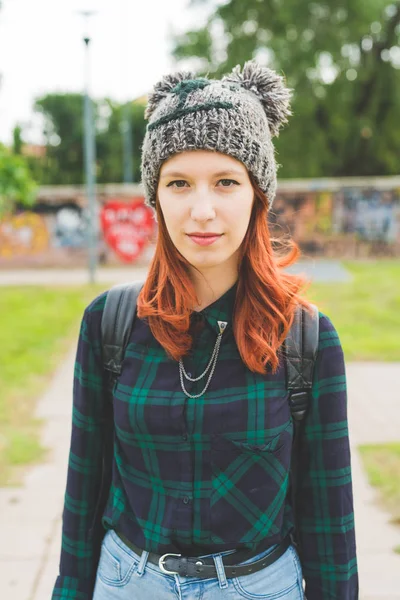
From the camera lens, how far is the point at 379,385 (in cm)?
539

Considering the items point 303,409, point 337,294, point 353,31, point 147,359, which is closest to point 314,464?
point 303,409

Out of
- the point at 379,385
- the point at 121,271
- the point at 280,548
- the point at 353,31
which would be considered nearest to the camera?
the point at 280,548

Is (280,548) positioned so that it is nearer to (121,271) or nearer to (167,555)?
(167,555)

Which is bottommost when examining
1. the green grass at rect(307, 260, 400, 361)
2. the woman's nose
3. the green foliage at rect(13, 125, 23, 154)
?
the green grass at rect(307, 260, 400, 361)

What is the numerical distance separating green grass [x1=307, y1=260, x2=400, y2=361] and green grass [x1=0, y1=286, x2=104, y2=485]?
2.66 meters

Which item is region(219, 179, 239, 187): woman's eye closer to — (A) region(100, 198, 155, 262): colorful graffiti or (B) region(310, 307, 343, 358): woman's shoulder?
(B) region(310, 307, 343, 358): woman's shoulder

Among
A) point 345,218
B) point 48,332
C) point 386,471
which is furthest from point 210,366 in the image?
point 345,218

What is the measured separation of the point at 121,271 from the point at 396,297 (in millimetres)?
6358

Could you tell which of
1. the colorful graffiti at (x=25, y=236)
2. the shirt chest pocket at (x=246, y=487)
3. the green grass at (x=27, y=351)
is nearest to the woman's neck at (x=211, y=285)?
the shirt chest pocket at (x=246, y=487)

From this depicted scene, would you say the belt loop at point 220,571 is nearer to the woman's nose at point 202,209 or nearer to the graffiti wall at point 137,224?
the woman's nose at point 202,209

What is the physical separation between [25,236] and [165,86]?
44.5ft

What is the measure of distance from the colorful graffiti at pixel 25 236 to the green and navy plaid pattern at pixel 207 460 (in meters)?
13.5

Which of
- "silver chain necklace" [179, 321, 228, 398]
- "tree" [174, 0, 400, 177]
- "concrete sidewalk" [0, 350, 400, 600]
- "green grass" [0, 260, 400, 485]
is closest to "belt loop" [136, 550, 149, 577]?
"silver chain necklace" [179, 321, 228, 398]

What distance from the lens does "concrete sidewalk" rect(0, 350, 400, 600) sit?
273cm
